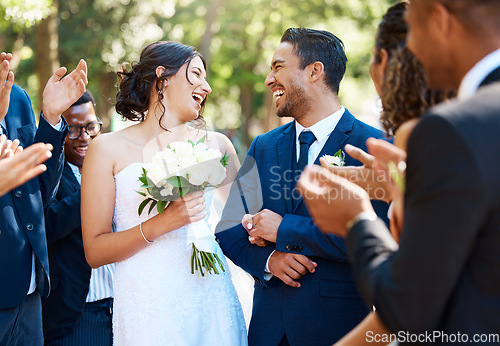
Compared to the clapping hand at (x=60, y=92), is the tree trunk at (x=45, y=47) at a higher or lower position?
higher

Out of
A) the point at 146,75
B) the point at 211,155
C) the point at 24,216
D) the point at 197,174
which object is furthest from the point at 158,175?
the point at 146,75

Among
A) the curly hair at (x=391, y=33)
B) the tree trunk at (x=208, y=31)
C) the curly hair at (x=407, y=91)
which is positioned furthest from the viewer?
the tree trunk at (x=208, y=31)

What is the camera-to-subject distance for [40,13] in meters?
5.80

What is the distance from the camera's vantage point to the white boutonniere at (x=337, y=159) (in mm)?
3093

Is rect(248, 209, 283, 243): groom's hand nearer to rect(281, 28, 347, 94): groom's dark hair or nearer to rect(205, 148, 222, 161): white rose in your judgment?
rect(205, 148, 222, 161): white rose

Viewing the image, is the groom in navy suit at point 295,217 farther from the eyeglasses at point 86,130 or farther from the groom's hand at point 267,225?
the eyeglasses at point 86,130

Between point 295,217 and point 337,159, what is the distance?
442 millimetres

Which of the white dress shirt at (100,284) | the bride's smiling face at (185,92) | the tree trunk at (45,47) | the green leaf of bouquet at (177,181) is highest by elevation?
the tree trunk at (45,47)

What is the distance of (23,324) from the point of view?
134 inches

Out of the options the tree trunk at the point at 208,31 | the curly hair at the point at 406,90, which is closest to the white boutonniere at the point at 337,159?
the curly hair at the point at 406,90

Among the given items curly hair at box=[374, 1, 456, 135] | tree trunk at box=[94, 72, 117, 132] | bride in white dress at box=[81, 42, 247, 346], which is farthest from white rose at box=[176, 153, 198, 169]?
tree trunk at box=[94, 72, 117, 132]

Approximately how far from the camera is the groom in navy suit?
124 inches

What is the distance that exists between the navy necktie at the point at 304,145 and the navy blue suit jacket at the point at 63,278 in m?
1.72

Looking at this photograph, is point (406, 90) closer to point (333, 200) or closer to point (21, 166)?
point (333, 200)
